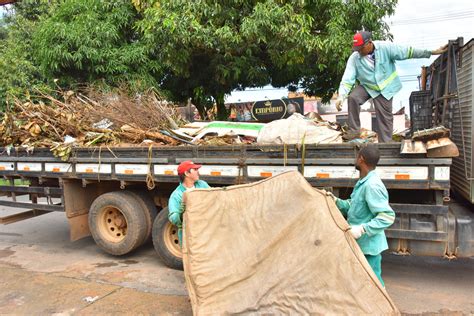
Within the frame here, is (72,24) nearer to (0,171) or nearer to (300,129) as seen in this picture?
(0,171)

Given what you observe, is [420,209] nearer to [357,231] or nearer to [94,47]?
[357,231]

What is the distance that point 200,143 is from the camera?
4922 millimetres

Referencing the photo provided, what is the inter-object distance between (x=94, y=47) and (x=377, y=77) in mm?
6752

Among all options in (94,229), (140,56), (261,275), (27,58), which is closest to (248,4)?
(140,56)

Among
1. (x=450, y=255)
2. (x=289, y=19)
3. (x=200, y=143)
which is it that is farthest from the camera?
(x=289, y=19)

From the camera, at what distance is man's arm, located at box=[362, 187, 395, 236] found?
294cm

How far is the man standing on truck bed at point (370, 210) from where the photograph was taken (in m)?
2.96

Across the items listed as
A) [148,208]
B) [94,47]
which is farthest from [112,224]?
[94,47]

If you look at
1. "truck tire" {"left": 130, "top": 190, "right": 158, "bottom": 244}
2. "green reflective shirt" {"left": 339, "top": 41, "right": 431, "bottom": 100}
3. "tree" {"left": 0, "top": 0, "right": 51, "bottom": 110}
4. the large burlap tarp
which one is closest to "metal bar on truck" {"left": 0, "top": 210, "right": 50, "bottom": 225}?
"truck tire" {"left": 130, "top": 190, "right": 158, "bottom": 244}

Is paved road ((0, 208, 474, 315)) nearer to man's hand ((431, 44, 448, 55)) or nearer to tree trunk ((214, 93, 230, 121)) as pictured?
man's hand ((431, 44, 448, 55))

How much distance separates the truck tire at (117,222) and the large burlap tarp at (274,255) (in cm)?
198

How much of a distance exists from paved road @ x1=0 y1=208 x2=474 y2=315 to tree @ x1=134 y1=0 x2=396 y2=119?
4.05m

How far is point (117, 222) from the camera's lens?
560 centimetres

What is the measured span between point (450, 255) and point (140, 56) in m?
7.55
